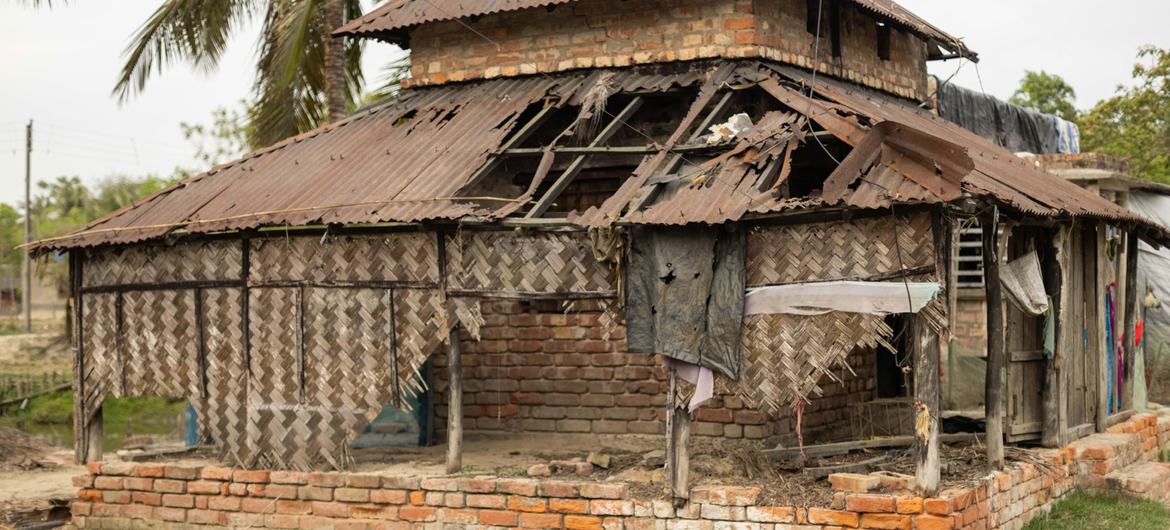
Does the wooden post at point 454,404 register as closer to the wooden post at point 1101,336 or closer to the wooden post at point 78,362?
the wooden post at point 78,362

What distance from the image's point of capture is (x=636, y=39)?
1099cm

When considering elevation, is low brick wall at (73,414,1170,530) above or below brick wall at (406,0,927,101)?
below

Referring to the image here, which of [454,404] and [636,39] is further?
[636,39]

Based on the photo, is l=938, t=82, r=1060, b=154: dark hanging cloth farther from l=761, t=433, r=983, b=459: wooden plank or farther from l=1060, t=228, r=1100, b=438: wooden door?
l=761, t=433, r=983, b=459: wooden plank

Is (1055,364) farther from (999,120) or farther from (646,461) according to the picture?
(999,120)

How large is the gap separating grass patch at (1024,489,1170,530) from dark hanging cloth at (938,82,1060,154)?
6.05m

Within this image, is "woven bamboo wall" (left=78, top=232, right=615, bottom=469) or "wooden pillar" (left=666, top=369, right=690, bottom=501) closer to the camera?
"wooden pillar" (left=666, top=369, right=690, bottom=501)

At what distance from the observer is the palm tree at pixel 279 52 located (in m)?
15.4

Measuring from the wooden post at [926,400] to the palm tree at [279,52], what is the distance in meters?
9.53

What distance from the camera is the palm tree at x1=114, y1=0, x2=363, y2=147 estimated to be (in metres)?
15.4

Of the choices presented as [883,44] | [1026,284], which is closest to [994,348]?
[1026,284]

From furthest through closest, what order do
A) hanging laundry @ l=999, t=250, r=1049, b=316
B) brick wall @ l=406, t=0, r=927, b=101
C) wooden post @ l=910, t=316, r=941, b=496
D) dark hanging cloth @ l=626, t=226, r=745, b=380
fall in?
brick wall @ l=406, t=0, r=927, b=101 < hanging laundry @ l=999, t=250, r=1049, b=316 < dark hanging cloth @ l=626, t=226, r=745, b=380 < wooden post @ l=910, t=316, r=941, b=496

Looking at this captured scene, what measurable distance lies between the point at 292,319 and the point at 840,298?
166 inches

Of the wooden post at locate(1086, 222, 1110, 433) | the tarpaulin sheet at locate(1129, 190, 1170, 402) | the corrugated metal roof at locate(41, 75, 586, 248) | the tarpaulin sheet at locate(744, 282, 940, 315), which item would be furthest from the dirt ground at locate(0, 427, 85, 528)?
the tarpaulin sheet at locate(1129, 190, 1170, 402)
